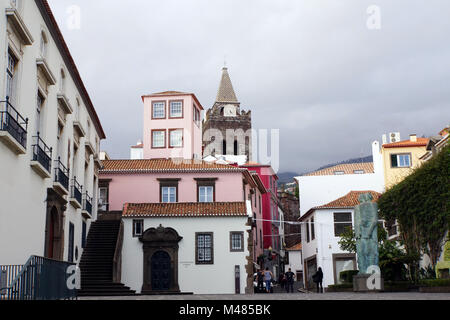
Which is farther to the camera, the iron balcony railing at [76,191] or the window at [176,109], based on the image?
the window at [176,109]

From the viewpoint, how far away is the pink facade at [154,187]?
1566 inches

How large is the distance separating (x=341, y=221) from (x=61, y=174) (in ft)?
86.5

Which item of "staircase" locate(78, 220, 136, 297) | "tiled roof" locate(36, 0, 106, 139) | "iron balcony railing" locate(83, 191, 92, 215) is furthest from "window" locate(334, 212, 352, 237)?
"tiled roof" locate(36, 0, 106, 139)

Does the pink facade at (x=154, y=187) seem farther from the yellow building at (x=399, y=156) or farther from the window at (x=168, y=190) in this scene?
the yellow building at (x=399, y=156)

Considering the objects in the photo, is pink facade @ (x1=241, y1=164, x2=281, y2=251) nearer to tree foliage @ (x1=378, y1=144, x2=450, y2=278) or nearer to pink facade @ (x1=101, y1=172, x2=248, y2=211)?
pink facade @ (x1=101, y1=172, x2=248, y2=211)

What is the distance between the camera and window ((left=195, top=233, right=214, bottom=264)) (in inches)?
1281

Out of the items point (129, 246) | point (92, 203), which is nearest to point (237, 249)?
point (129, 246)

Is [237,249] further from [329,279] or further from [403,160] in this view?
[403,160]

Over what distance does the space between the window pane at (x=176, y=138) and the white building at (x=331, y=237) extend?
40.2 feet

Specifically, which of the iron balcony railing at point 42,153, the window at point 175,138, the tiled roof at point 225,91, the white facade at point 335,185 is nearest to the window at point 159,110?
the window at point 175,138

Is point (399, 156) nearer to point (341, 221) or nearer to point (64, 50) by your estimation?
point (341, 221)

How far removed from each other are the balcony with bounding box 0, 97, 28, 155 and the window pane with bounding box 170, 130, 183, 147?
29224 mm

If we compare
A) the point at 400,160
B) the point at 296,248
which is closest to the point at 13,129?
the point at 400,160

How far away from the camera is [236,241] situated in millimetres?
32875
